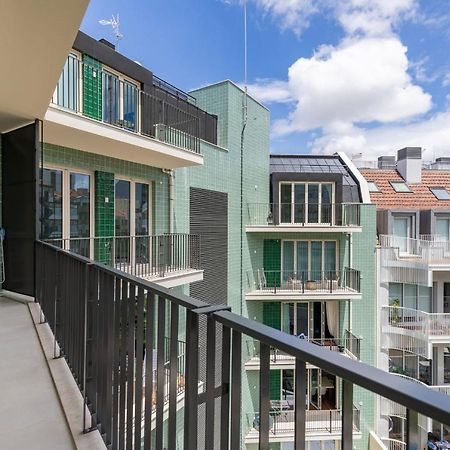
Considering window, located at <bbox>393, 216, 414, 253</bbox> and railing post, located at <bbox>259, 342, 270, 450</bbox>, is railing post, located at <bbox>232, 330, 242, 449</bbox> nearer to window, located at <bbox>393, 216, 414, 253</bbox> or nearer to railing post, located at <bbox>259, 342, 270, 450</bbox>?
railing post, located at <bbox>259, 342, 270, 450</bbox>

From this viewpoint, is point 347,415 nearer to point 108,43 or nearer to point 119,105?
point 119,105

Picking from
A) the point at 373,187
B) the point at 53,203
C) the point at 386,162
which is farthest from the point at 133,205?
the point at 386,162

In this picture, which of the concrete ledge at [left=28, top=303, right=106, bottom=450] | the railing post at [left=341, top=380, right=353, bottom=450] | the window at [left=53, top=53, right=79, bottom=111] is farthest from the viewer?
the window at [left=53, top=53, right=79, bottom=111]

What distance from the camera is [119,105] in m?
6.68

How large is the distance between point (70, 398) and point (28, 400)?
0.25m

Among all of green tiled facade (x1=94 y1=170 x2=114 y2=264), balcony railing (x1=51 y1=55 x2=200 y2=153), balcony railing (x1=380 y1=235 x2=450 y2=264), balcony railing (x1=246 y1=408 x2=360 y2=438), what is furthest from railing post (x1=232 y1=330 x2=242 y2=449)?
balcony railing (x1=380 y1=235 x2=450 y2=264)

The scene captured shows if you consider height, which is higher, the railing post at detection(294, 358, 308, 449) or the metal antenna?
the metal antenna

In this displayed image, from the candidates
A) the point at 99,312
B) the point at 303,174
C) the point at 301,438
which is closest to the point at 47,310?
the point at 99,312

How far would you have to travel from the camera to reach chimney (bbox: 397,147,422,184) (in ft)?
44.5

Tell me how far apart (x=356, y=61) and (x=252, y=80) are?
38.3 ft

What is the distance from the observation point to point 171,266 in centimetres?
732

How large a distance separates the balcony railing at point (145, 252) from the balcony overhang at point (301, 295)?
361 cm

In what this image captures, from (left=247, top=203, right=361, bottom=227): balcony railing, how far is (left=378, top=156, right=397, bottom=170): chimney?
4.95 meters

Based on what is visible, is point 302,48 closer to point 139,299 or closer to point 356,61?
point 356,61
